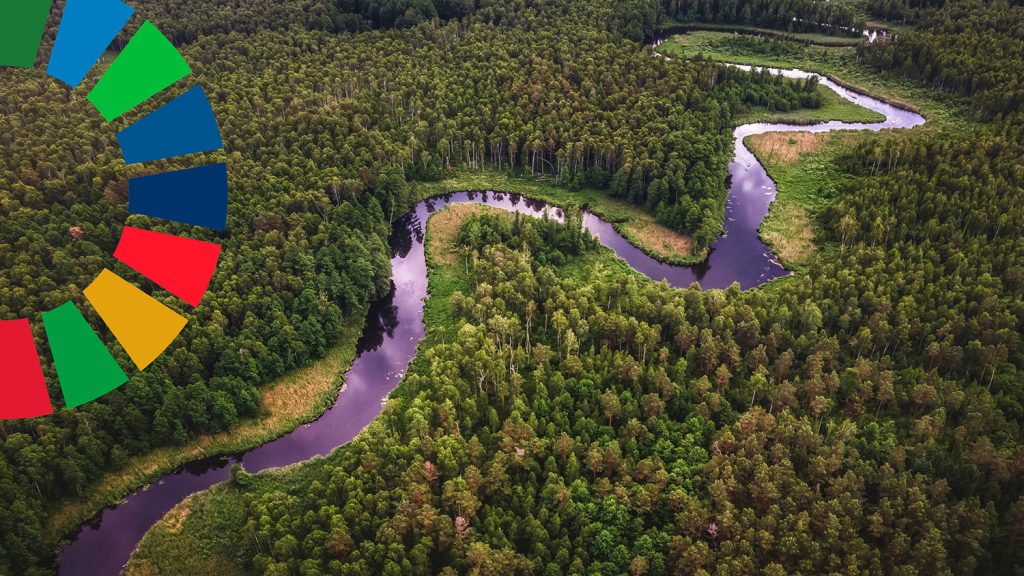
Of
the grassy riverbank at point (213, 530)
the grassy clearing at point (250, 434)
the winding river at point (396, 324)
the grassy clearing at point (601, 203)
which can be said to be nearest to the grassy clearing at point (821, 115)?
the winding river at point (396, 324)

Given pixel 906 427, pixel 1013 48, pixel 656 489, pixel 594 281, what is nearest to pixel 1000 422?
pixel 906 427

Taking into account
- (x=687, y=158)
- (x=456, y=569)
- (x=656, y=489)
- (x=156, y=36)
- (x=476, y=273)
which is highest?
(x=156, y=36)

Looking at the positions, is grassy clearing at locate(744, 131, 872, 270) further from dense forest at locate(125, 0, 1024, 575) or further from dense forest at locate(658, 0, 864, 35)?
dense forest at locate(658, 0, 864, 35)

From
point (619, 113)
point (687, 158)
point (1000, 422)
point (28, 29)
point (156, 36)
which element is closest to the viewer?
point (28, 29)

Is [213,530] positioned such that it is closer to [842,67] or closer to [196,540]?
[196,540]

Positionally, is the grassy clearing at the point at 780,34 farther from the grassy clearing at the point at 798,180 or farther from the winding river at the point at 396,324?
the grassy clearing at the point at 798,180

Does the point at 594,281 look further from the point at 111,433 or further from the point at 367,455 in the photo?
the point at 111,433
